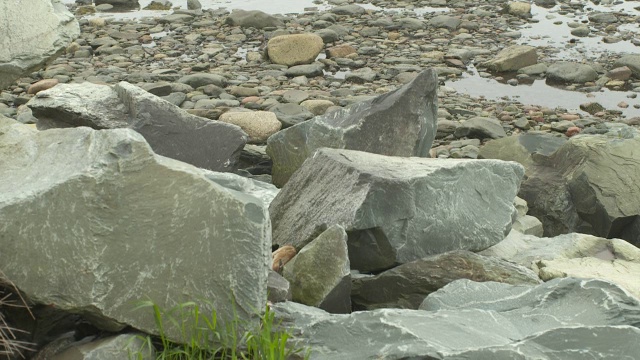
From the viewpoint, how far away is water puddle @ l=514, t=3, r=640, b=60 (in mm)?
12719

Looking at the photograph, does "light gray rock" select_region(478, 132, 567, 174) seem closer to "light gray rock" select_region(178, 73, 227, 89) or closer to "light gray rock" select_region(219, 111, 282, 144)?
"light gray rock" select_region(219, 111, 282, 144)

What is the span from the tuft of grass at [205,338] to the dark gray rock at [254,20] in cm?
1079

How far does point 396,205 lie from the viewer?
4.58 metres

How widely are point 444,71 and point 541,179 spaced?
502 centimetres

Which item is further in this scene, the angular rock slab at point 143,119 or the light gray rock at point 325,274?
the angular rock slab at point 143,119

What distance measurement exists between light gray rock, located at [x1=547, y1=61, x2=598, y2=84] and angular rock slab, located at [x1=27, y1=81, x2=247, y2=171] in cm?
640

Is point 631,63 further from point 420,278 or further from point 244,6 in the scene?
point 420,278

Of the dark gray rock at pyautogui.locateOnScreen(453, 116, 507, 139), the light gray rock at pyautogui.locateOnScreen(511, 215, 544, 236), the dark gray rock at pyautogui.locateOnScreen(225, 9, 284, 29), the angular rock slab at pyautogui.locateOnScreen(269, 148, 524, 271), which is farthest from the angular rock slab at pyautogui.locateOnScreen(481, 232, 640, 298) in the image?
the dark gray rock at pyautogui.locateOnScreen(225, 9, 284, 29)

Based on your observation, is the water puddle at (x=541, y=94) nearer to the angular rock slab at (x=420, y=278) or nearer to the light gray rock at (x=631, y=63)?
the light gray rock at (x=631, y=63)

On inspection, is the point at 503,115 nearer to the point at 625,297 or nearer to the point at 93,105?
the point at 93,105

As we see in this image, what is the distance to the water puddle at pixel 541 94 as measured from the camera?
1048 centimetres

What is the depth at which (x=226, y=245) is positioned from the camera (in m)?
3.48

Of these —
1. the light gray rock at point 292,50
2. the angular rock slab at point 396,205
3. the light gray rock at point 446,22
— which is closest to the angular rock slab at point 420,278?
the angular rock slab at point 396,205

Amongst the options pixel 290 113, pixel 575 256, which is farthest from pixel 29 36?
pixel 290 113
